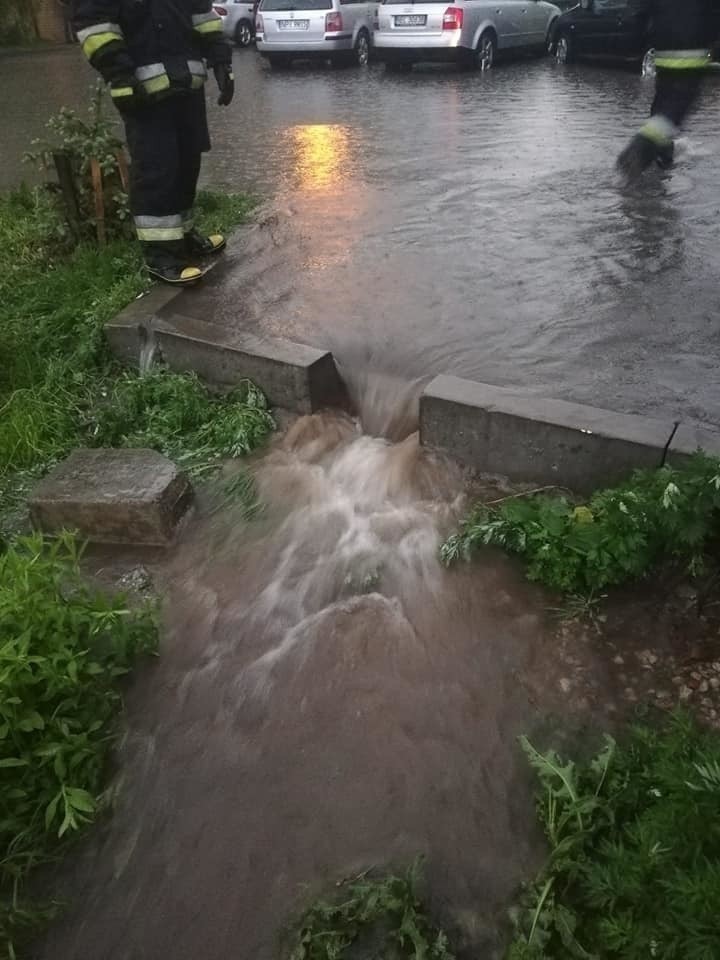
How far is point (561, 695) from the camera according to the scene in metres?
2.87

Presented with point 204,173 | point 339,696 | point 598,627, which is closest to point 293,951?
point 339,696

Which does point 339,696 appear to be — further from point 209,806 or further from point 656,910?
point 656,910

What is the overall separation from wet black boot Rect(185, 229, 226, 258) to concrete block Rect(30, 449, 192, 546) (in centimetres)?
234

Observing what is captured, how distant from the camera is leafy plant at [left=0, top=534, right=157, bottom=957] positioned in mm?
2465

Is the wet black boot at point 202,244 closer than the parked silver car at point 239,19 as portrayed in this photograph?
Yes

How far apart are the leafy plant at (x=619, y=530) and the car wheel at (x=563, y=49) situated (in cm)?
1369

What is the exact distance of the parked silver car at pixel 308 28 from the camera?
1477cm

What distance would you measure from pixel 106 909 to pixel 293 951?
2.11ft

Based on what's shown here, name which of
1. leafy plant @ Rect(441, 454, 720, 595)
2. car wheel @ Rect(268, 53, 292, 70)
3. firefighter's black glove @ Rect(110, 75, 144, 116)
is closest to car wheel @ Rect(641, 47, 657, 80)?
car wheel @ Rect(268, 53, 292, 70)

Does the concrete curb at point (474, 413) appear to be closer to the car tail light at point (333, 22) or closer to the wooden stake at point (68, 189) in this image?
the wooden stake at point (68, 189)

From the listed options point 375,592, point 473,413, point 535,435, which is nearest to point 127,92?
point 473,413

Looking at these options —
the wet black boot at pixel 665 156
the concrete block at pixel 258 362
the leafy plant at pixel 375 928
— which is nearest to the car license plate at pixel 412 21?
the wet black boot at pixel 665 156

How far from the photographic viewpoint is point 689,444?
3342 mm

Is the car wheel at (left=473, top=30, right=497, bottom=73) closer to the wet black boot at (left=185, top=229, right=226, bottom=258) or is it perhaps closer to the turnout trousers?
the wet black boot at (left=185, top=229, right=226, bottom=258)
